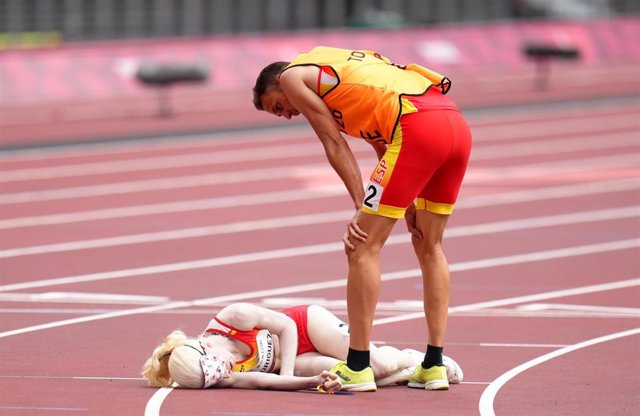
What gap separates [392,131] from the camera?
7145 mm

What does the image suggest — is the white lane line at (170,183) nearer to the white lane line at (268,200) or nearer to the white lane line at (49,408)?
the white lane line at (268,200)

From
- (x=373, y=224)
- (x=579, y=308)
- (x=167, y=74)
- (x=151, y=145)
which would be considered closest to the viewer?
(x=373, y=224)

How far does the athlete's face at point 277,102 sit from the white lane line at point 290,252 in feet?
14.1

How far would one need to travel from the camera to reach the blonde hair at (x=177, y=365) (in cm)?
702

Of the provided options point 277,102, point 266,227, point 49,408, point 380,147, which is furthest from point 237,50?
point 49,408

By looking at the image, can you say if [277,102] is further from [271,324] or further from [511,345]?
[511,345]

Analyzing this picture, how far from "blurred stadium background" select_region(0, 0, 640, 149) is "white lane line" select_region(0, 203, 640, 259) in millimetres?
8225

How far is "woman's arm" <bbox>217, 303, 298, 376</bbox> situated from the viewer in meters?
7.23

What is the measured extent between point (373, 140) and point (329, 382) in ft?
4.44

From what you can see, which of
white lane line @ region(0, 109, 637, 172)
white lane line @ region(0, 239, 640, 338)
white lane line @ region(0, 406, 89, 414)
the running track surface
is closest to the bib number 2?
the running track surface

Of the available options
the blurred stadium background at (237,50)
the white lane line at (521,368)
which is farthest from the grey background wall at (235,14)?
the white lane line at (521,368)

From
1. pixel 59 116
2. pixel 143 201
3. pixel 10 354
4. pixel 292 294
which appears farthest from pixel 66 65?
pixel 10 354

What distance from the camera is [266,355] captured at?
736cm

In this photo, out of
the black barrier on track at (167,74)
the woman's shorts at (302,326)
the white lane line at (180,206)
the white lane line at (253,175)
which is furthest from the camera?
the black barrier on track at (167,74)
